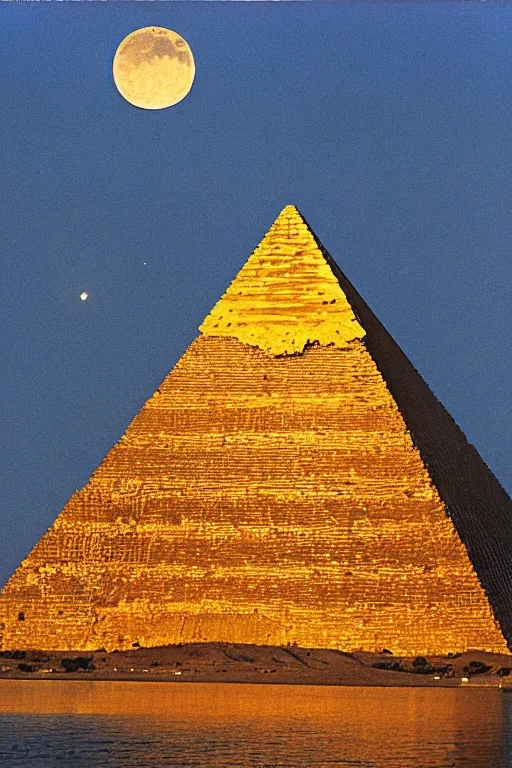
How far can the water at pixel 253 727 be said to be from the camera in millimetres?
31734

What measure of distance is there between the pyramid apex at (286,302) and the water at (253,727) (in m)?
4.65

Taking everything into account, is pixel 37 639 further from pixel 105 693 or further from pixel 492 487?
pixel 492 487

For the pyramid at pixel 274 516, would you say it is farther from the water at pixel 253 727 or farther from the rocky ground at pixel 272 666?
the water at pixel 253 727

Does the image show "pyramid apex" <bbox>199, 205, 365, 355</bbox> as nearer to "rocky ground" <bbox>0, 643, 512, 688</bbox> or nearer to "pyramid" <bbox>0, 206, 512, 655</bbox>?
"pyramid" <bbox>0, 206, 512, 655</bbox>

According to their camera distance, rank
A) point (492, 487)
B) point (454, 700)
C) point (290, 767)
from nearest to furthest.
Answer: point (290, 767) → point (454, 700) → point (492, 487)

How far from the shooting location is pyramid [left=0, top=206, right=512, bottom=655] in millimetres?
37156

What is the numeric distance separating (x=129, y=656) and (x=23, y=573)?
1.85 metres

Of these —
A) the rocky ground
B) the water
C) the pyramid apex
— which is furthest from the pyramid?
the water

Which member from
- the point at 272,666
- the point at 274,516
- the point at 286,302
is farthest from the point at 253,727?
the point at 286,302

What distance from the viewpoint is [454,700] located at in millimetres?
37031

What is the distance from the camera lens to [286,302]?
39.0 m

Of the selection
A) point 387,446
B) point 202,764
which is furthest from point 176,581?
point 202,764

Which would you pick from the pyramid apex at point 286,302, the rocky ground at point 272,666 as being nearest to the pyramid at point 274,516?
the pyramid apex at point 286,302

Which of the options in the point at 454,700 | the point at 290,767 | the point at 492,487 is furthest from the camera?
the point at 492,487
